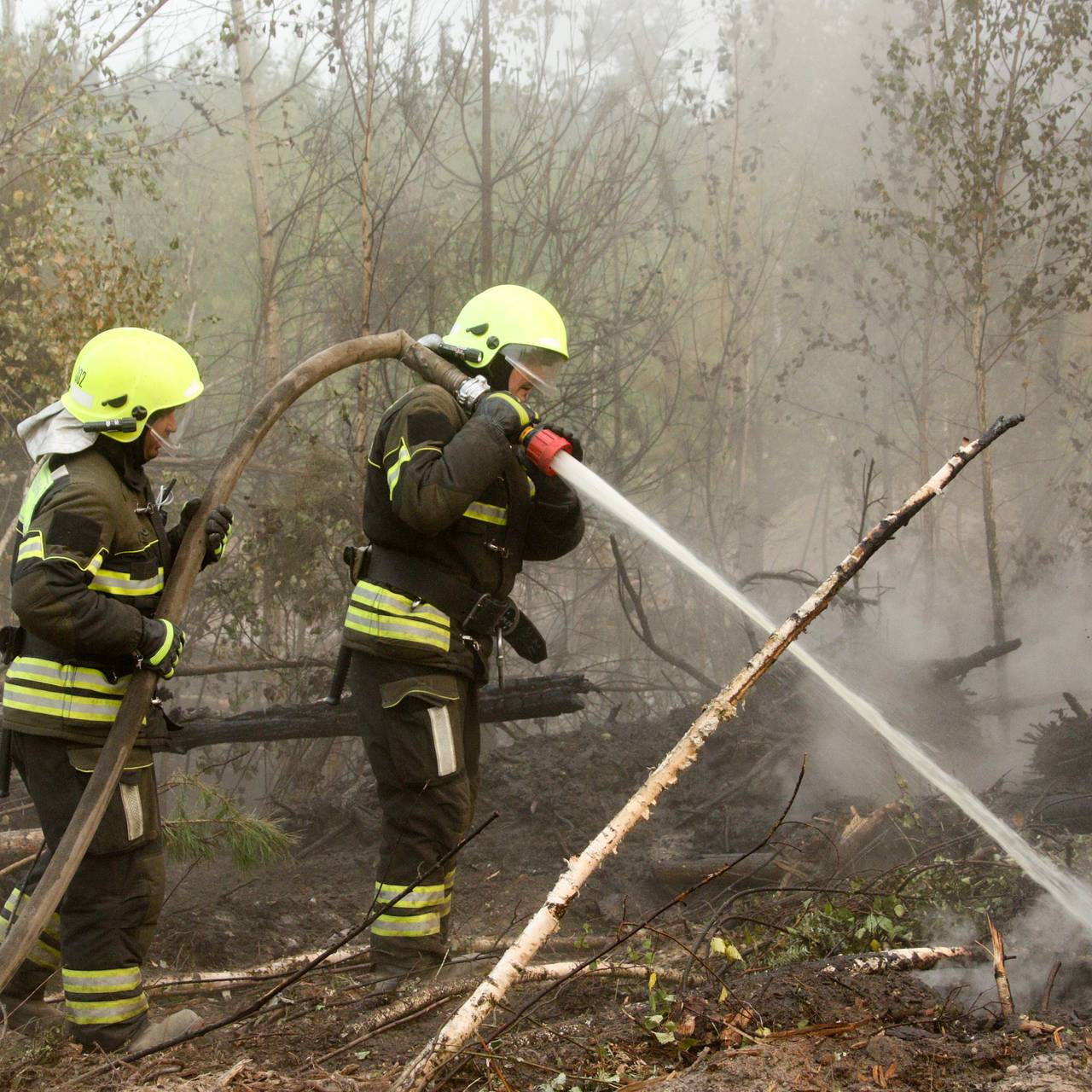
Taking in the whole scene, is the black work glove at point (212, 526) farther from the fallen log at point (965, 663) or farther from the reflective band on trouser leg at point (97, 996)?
the fallen log at point (965, 663)

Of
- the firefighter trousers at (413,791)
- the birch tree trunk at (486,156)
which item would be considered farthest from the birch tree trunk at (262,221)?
the firefighter trousers at (413,791)

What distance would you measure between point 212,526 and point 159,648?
493 millimetres

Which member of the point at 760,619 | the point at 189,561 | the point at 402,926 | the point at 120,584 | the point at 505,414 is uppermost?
the point at 505,414

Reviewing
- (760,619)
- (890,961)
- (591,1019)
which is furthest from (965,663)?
(591,1019)

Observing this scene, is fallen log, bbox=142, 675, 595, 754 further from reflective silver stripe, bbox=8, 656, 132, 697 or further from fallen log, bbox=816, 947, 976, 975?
fallen log, bbox=816, 947, 976, 975

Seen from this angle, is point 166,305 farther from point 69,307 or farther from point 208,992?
point 208,992

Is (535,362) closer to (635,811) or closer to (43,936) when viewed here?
(635,811)

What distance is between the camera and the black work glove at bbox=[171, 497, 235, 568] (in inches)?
136

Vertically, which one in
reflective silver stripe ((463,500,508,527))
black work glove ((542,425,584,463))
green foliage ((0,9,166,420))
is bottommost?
reflective silver stripe ((463,500,508,527))

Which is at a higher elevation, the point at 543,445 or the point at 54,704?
the point at 543,445

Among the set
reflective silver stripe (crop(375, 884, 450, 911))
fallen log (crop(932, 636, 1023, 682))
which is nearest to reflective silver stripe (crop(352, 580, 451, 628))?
reflective silver stripe (crop(375, 884, 450, 911))

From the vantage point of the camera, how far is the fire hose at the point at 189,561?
9.54 ft

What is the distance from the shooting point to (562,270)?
9.85m

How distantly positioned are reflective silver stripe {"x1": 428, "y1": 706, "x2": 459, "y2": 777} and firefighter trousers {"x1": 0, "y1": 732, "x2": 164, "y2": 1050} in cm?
88
